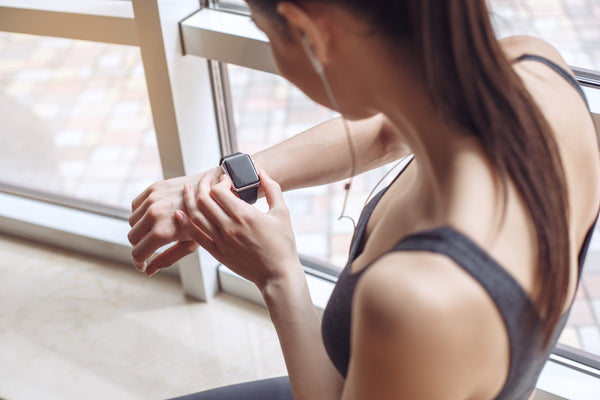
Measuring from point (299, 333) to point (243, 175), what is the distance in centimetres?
26

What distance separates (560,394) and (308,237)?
0.63 metres

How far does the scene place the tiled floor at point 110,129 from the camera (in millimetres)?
1410

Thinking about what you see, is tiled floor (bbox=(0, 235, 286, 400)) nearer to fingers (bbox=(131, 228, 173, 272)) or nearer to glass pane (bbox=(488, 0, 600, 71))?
fingers (bbox=(131, 228, 173, 272))

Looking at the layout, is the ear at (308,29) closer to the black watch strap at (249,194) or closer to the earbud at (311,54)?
the earbud at (311,54)

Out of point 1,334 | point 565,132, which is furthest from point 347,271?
point 1,334

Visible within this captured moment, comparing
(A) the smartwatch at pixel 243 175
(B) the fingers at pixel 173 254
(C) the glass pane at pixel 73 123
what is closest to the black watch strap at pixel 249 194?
(A) the smartwatch at pixel 243 175

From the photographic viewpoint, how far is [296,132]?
4.75 ft

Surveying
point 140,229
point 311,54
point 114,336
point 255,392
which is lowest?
point 114,336

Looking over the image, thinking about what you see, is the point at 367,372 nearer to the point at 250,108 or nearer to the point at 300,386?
the point at 300,386

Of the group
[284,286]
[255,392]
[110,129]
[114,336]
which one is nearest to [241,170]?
[284,286]

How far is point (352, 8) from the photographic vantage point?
0.54 metres

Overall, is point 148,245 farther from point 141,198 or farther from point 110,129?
point 110,129

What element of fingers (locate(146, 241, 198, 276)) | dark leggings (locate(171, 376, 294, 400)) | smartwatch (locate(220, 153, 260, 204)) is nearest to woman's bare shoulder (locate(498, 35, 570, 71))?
smartwatch (locate(220, 153, 260, 204))

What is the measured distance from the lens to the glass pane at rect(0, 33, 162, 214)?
1.59 m
